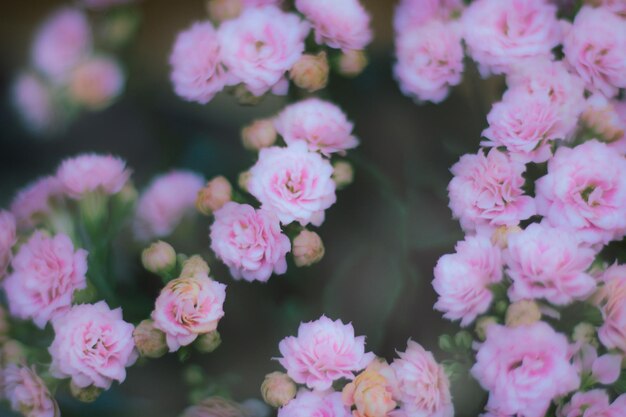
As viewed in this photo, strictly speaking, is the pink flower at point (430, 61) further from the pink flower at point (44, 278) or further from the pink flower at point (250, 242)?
the pink flower at point (44, 278)

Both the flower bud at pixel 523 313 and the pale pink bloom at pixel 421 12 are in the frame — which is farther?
the pale pink bloom at pixel 421 12

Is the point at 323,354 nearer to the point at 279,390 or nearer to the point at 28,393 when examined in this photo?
the point at 279,390

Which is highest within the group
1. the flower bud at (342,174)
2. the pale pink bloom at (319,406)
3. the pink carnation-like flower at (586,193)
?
the pink carnation-like flower at (586,193)

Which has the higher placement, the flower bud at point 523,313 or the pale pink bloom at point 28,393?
the flower bud at point 523,313

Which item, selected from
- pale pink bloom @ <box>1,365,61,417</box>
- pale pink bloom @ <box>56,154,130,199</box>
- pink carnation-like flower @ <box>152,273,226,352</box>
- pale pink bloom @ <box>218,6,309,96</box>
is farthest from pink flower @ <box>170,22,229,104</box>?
pale pink bloom @ <box>1,365,61,417</box>

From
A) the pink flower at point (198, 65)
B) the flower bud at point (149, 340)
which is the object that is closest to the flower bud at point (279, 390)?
the flower bud at point (149, 340)
